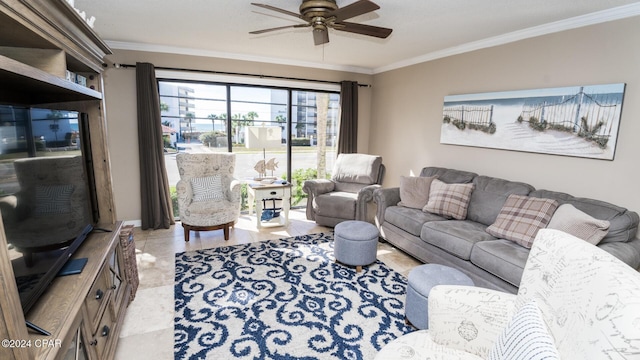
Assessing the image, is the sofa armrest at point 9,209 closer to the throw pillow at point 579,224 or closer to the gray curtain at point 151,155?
the gray curtain at point 151,155

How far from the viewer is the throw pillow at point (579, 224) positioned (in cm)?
221

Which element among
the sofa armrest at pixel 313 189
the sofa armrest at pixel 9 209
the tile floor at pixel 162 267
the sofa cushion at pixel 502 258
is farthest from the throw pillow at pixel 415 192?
the sofa armrest at pixel 9 209

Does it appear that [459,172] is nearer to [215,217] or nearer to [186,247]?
[215,217]

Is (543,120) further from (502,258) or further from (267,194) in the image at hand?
(267,194)

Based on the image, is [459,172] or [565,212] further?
[459,172]

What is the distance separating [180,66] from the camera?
421 centimetres

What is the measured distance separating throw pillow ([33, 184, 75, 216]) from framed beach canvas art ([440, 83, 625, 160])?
3.89 m

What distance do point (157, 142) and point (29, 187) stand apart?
2922mm

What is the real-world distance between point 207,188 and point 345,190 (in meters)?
1.97

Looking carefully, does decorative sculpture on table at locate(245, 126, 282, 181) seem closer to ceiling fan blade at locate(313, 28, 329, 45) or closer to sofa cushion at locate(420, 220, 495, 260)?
ceiling fan blade at locate(313, 28, 329, 45)

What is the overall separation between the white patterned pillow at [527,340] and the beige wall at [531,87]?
2204mm

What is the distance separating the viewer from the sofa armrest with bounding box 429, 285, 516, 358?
1.38 meters

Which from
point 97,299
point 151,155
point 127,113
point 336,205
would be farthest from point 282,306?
point 127,113

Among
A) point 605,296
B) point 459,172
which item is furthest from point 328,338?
point 459,172
